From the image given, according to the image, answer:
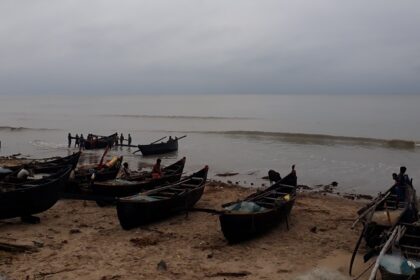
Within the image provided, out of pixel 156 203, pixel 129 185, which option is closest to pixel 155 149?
pixel 129 185

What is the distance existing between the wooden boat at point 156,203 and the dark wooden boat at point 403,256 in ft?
21.9

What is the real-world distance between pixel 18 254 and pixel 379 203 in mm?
9528

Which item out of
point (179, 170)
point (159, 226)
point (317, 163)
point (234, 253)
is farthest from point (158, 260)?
point (317, 163)

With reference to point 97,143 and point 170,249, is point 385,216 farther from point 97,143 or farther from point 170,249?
point 97,143

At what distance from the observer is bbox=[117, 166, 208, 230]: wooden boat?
42.1 ft

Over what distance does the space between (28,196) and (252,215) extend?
21.2 feet

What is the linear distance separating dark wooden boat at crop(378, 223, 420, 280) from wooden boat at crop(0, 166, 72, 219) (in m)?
9.56

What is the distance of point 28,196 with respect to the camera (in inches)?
514

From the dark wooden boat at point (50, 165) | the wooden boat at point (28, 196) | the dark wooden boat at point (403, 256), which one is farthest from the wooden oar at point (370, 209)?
the dark wooden boat at point (50, 165)

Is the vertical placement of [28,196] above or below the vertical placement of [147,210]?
above

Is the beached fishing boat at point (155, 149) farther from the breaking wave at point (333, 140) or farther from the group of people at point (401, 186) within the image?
the group of people at point (401, 186)

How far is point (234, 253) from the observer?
11.5 meters

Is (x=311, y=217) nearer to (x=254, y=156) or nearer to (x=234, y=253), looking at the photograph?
(x=234, y=253)

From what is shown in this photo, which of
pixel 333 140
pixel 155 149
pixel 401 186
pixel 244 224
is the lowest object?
pixel 244 224
